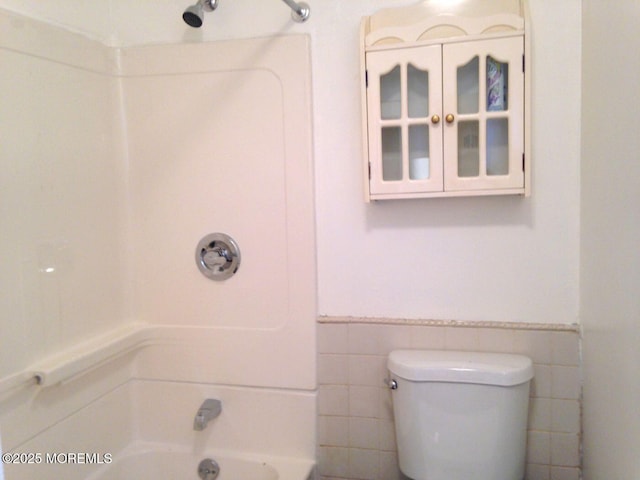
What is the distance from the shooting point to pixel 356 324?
146cm

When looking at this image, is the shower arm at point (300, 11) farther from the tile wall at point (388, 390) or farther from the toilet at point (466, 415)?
the toilet at point (466, 415)

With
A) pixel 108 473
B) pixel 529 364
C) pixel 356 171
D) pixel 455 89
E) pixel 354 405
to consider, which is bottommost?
pixel 108 473

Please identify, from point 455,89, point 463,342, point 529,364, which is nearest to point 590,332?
point 529,364

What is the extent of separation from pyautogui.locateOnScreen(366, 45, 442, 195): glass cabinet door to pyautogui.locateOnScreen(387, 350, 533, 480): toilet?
534 mm

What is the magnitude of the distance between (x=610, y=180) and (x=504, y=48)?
0.46 m

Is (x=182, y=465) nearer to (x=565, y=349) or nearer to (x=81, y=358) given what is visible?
(x=81, y=358)

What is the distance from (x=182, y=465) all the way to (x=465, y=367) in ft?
3.49

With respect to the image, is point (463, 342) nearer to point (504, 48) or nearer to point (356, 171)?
point (356, 171)

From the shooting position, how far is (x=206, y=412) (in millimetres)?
1526

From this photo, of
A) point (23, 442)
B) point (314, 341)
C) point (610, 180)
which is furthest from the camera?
point (314, 341)

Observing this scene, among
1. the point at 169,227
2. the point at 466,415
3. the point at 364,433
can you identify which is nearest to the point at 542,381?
the point at 466,415

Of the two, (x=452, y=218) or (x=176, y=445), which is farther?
(x=176, y=445)

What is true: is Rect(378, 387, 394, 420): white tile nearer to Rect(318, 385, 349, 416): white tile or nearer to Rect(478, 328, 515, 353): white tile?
Rect(318, 385, 349, 416): white tile

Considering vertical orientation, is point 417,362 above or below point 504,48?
below
